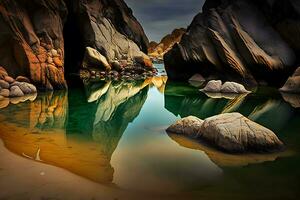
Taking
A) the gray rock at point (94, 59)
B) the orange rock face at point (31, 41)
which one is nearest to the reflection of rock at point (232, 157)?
the orange rock face at point (31, 41)

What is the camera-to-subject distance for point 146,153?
8.97m

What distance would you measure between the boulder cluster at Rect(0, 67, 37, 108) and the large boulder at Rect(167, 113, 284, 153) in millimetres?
12340

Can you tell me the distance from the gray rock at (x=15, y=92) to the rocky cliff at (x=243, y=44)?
66.9ft

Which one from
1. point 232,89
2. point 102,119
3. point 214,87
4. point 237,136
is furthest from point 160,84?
point 237,136

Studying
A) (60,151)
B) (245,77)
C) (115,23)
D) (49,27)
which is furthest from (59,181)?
(115,23)

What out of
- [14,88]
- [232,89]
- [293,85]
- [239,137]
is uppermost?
[293,85]

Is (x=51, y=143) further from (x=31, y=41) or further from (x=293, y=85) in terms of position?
(x=293, y=85)

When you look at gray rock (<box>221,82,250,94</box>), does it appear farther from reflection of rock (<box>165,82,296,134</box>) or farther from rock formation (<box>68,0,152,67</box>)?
rock formation (<box>68,0,152,67</box>)

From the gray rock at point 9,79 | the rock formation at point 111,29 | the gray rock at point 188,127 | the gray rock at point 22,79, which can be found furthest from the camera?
the rock formation at point 111,29

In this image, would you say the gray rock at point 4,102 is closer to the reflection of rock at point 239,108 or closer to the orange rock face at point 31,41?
the orange rock face at point 31,41

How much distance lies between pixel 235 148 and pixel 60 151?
467 cm

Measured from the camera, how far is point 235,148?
8.81 meters

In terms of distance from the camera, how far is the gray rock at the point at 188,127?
10.5m

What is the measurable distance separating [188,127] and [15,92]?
1320cm
